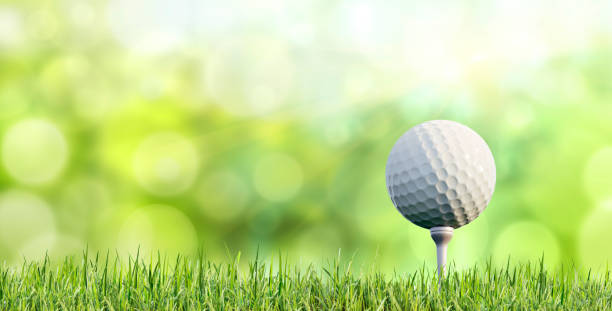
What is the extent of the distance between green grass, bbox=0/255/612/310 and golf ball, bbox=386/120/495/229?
1.21ft

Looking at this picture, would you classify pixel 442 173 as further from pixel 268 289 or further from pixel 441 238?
pixel 268 289

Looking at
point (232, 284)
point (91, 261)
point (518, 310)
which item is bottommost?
point (518, 310)

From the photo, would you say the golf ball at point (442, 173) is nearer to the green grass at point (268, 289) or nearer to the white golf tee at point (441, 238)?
the white golf tee at point (441, 238)

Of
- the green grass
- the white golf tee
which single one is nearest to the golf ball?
the white golf tee

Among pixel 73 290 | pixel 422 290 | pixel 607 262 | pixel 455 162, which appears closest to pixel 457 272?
pixel 422 290

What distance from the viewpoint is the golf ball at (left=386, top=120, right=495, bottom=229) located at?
349 cm

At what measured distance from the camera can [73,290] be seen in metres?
3.09

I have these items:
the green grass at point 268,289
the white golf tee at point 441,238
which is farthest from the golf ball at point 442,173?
the green grass at point 268,289

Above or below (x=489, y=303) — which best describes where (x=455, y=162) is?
above

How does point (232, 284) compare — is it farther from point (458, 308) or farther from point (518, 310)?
point (518, 310)

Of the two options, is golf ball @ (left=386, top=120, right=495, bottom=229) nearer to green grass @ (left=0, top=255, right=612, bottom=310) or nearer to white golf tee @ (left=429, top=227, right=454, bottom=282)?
white golf tee @ (left=429, top=227, right=454, bottom=282)

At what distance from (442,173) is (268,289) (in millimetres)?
1176

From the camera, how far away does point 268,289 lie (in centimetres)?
295

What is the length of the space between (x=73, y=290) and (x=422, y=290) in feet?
5.45
